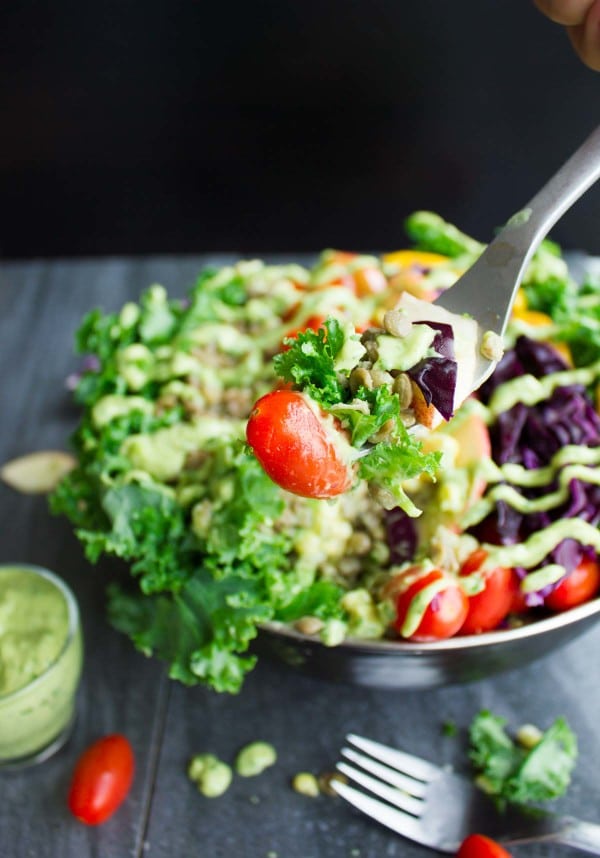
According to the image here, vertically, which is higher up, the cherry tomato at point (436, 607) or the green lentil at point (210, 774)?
the cherry tomato at point (436, 607)

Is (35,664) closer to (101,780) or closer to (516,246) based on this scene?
(101,780)

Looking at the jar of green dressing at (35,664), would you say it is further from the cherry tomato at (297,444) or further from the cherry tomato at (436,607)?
the cherry tomato at (297,444)

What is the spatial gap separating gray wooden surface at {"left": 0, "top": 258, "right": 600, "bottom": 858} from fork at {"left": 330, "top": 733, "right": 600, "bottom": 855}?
43mm

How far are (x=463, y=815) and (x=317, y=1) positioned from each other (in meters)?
2.87

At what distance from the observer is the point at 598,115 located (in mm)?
3494

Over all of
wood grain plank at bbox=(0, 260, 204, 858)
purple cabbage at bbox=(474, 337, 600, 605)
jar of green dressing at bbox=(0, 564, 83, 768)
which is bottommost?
wood grain plank at bbox=(0, 260, 204, 858)

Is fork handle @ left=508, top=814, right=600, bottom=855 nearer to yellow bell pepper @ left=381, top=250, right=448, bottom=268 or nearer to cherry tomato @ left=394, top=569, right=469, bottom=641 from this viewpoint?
cherry tomato @ left=394, top=569, right=469, bottom=641

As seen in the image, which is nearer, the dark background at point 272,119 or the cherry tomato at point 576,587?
the cherry tomato at point 576,587

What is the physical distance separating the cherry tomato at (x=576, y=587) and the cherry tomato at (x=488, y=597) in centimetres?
9

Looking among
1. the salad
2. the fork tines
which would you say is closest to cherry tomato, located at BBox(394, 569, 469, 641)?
the salad

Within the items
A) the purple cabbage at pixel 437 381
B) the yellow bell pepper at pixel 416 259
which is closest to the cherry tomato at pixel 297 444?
the purple cabbage at pixel 437 381

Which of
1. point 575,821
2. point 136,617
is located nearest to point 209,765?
point 136,617

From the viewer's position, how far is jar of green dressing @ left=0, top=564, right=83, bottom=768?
1.93m

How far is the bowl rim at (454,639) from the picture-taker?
1.81 meters
